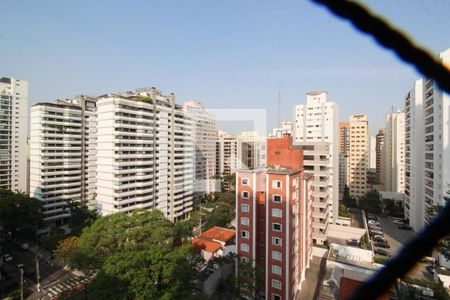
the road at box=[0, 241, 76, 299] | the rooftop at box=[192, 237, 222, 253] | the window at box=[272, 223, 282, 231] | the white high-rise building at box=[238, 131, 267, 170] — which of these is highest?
the white high-rise building at box=[238, 131, 267, 170]

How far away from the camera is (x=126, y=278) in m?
6.32

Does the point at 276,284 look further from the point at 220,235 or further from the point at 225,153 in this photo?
the point at 225,153

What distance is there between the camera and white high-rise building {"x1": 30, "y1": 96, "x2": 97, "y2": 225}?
1927 cm

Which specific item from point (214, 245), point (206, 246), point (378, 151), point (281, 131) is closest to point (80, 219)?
point (206, 246)

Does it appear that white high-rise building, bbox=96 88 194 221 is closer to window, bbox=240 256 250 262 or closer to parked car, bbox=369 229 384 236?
window, bbox=240 256 250 262

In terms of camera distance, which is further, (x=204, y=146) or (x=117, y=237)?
(x=204, y=146)

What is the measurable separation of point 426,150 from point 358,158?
41.8ft

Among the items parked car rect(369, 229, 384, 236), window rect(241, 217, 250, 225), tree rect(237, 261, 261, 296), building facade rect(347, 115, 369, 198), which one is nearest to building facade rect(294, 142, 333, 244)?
parked car rect(369, 229, 384, 236)

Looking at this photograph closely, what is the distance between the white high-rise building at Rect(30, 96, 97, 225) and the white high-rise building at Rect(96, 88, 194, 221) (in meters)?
5.30

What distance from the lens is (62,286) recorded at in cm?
1127

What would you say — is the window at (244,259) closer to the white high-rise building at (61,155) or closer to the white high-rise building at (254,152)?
the white high-rise building at (254,152)

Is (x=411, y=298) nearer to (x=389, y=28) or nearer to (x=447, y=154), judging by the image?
(x=447, y=154)

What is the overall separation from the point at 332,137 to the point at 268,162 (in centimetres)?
1022

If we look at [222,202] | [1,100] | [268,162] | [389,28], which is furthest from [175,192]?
[389,28]
